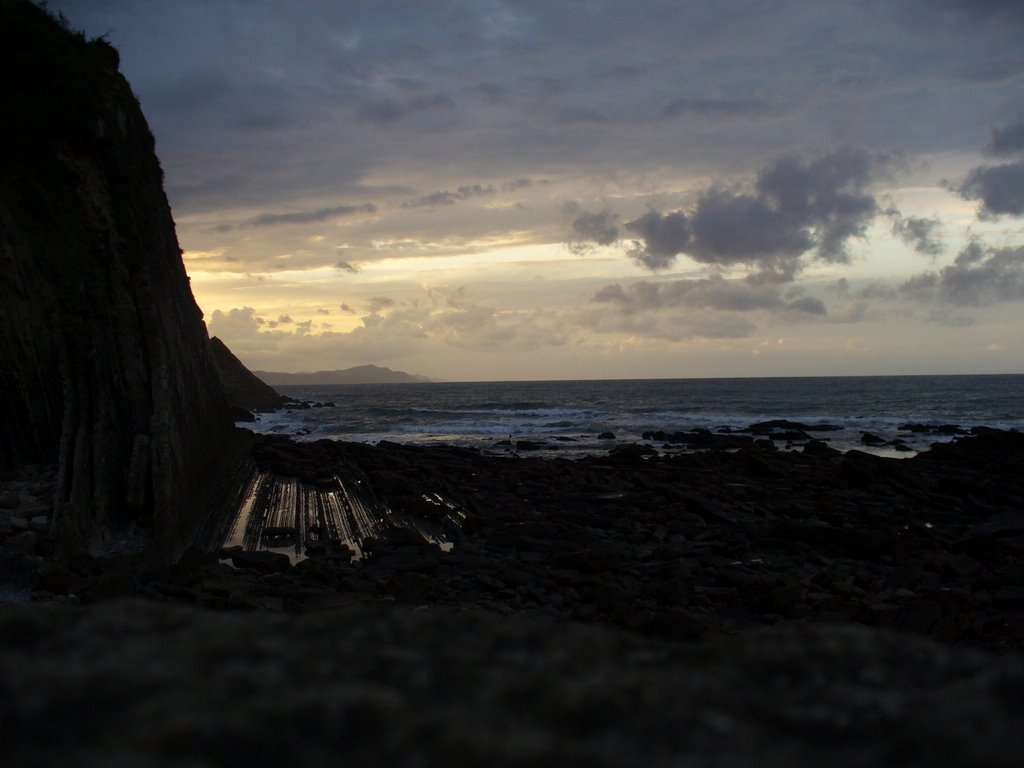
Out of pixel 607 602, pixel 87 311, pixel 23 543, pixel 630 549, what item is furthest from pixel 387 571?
pixel 87 311

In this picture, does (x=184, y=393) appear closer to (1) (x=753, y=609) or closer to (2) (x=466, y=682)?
(1) (x=753, y=609)

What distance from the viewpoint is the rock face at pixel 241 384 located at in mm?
75281

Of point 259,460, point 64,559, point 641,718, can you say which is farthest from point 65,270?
point 641,718

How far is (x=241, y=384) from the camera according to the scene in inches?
3127

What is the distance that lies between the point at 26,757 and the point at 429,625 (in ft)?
3.63

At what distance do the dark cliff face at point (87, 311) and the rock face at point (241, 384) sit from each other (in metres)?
60.3

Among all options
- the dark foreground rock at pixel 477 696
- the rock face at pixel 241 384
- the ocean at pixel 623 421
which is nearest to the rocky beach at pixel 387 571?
the dark foreground rock at pixel 477 696

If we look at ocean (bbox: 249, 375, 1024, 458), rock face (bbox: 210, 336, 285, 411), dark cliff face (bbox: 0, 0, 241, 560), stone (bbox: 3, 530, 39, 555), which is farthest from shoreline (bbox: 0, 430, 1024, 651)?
rock face (bbox: 210, 336, 285, 411)

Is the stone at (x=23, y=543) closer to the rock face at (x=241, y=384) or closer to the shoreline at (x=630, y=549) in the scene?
the shoreline at (x=630, y=549)

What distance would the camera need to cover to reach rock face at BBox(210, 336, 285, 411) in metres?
75.3

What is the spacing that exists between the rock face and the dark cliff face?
60.3 metres

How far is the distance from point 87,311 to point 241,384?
69466 mm

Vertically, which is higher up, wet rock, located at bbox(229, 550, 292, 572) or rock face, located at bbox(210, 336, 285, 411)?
rock face, located at bbox(210, 336, 285, 411)

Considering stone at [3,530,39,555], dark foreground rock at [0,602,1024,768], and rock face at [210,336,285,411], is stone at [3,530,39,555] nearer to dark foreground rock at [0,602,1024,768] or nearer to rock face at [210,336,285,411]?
dark foreground rock at [0,602,1024,768]
